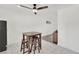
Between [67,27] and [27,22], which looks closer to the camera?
[27,22]

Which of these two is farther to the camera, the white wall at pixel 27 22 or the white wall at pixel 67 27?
the white wall at pixel 67 27

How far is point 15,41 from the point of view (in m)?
1.05

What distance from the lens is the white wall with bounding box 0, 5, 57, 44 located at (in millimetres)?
963

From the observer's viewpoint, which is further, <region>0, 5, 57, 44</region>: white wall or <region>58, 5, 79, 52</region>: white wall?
<region>58, 5, 79, 52</region>: white wall

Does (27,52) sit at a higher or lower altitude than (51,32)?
lower

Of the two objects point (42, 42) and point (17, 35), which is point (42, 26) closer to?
point (42, 42)

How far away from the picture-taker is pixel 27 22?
1064mm

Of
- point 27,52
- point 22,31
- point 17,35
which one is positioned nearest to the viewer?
point 27,52

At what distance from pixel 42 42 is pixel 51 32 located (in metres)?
0.26

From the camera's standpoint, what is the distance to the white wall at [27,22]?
96 centimetres
